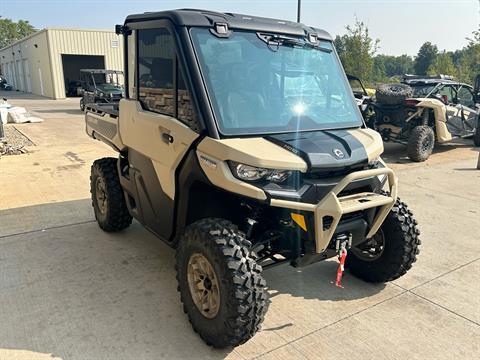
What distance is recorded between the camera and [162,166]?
326 cm

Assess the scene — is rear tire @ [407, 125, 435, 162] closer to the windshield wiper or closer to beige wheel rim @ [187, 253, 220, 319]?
the windshield wiper

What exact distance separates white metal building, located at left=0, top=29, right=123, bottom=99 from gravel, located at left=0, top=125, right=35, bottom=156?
1961 cm

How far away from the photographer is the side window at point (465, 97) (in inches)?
407

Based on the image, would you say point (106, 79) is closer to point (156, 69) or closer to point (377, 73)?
point (156, 69)

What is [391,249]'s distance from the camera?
3.51m

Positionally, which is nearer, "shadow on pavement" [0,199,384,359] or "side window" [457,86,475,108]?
"shadow on pavement" [0,199,384,359]

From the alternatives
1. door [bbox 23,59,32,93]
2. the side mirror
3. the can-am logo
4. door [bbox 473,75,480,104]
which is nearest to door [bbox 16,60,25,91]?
door [bbox 23,59,32,93]

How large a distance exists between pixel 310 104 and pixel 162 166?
50.6 inches

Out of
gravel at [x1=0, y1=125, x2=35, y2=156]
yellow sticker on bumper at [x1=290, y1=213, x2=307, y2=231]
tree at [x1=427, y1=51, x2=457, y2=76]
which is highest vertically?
tree at [x1=427, y1=51, x2=457, y2=76]

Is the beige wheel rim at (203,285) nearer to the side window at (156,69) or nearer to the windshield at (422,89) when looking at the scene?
the side window at (156,69)

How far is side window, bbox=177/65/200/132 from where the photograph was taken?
288cm

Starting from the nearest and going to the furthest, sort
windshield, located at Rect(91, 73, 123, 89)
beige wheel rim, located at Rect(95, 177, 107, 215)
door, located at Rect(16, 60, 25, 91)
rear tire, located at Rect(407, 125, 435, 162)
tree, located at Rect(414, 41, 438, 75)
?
beige wheel rim, located at Rect(95, 177, 107, 215)
rear tire, located at Rect(407, 125, 435, 162)
windshield, located at Rect(91, 73, 123, 89)
door, located at Rect(16, 60, 25, 91)
tree, located at Rect(414, 41, 438, 75)

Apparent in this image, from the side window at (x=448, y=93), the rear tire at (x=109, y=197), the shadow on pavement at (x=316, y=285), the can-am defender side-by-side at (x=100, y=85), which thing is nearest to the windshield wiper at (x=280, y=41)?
the shadow on pavement at (x=316, y=285)

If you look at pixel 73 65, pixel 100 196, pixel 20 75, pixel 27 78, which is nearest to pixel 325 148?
pixel 100 196
